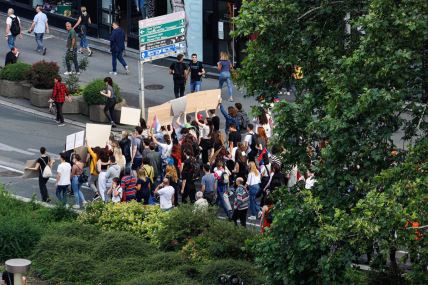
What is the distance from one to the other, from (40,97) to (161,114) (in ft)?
21.8

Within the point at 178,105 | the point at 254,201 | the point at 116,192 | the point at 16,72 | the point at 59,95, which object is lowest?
the point at 254,201

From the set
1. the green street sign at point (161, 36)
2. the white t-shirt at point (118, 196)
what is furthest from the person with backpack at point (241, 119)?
the white t-shirt at point (118, 196)

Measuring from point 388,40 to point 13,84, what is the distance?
21407 mm

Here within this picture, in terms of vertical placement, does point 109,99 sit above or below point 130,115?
above

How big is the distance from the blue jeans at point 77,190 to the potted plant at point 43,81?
828 cm

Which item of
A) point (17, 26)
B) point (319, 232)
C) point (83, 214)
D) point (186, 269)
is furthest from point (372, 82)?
point (17, 26)

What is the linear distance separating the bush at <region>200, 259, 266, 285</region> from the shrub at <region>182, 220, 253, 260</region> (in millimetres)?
734

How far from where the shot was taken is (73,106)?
35.7 m

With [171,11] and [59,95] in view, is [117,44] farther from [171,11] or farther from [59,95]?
[59,95]

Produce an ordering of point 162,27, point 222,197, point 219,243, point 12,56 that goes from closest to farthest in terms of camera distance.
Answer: point 219,243
point 222,197
point 162,27
point 12,56

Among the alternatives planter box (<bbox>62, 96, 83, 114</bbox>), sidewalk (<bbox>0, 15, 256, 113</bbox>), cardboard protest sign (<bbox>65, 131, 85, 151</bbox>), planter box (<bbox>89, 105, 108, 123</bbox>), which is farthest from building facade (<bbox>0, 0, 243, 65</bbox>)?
cardboard protest sign (<bbox>65, 131, 85, 151</bbox>)

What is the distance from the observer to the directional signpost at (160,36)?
33.6 meters

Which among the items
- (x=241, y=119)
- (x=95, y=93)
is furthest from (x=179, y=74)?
(x=241, y=119)

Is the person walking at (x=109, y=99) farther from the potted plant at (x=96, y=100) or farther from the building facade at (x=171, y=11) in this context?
the building facade at (x=171, y=11)
